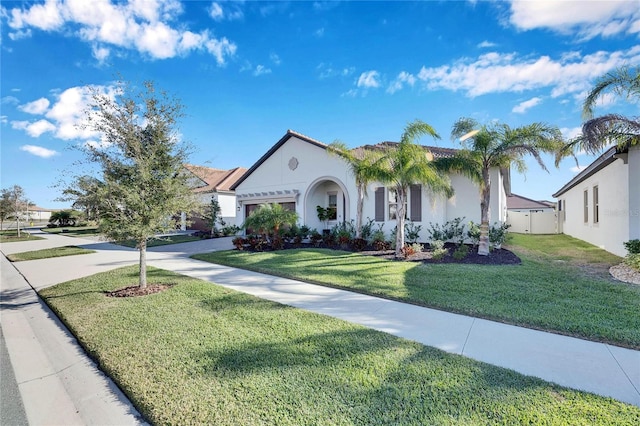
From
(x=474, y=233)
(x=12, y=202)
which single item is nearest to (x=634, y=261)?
(x=474, y=233)

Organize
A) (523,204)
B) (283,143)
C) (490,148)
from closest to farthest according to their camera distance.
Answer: (490,148), (283,143), (523,204)

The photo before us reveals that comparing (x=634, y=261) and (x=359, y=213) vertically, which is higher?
(x=359, y=213)

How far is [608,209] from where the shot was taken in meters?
12.4

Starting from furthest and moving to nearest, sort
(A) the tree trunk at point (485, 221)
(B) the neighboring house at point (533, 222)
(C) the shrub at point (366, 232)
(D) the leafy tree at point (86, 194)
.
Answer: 1. (B) the neighboring house at point (533, 222)
2. (C) the shrub at point (366, 232)
3. (A) the tree trunk at point (485, 221)
4. (D) the leafy tree at point (86, 194)

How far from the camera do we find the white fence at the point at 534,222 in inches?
965

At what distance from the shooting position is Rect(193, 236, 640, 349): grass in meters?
5.11

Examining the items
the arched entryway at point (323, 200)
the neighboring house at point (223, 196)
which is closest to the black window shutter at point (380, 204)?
the arched entryway at point (323, 200)

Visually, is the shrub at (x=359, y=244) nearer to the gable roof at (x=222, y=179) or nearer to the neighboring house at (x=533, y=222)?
the gable roof at (x=222, y=179)

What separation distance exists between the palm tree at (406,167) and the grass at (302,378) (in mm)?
7470

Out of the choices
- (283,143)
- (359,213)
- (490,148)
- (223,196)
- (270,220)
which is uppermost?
(283,143)

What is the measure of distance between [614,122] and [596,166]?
543 centimetres

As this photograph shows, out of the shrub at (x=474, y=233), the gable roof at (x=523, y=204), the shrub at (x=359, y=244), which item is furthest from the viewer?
the gable roof at (x=523, y=204)

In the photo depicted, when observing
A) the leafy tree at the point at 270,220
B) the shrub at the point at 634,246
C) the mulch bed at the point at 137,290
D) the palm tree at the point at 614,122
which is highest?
the palm tree at the point at 614,122

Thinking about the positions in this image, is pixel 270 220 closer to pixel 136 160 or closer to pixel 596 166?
pixel 136 160
